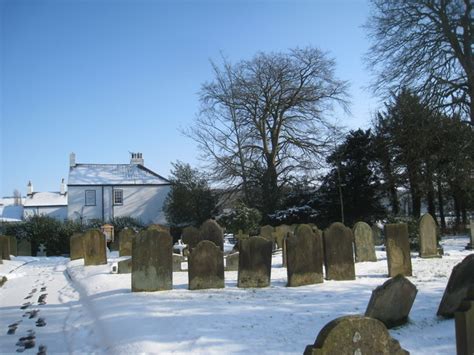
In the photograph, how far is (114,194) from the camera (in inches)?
1715

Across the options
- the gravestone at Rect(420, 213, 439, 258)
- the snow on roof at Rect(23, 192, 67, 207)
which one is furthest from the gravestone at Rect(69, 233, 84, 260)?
the snow on roof at Rect(23, 192, 67, 207)

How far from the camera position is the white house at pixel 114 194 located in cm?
4275

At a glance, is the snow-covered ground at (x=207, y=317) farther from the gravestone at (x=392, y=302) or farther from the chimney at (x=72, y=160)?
the chimney at (x=72, y=160)

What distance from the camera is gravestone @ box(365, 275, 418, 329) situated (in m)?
6.74

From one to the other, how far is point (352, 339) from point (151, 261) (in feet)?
24.7

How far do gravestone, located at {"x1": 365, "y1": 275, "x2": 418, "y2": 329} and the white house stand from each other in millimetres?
37296

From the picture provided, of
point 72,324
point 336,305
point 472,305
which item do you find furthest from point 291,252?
point 472,305

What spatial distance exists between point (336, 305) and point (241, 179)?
2955 centimetres

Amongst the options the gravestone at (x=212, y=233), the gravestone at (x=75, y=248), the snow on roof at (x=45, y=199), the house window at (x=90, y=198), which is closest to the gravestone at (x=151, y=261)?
the gravestone at (x=212, y=233)

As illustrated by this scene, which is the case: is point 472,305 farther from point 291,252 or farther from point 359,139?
point 359,139

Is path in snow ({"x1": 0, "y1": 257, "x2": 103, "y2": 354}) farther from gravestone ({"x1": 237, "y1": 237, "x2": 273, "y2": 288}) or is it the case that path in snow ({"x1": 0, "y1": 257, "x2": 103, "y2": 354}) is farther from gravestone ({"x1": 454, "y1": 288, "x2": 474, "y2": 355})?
gravestone ({"x1": 454, "y1": 288, "x2": 474, "y2": 355})

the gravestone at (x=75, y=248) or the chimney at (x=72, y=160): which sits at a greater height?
the chimney at (x=72, y=160)

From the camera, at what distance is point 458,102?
25.2 meters

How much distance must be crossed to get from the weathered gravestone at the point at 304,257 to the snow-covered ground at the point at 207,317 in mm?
312
